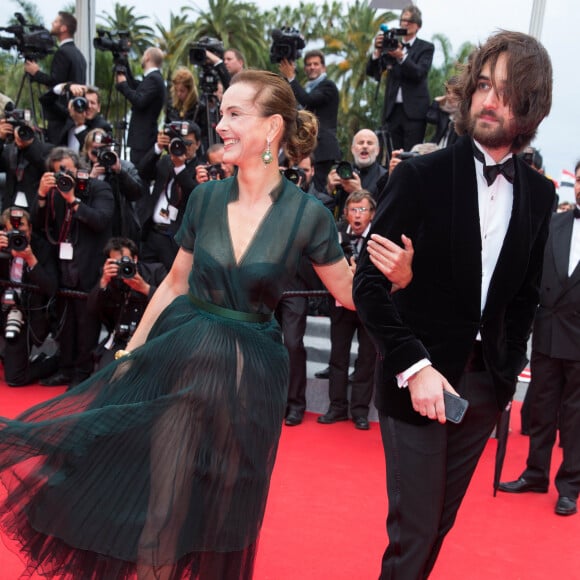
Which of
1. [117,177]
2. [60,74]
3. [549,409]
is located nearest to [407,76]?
[117,177]

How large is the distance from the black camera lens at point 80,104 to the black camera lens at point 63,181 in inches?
48.2

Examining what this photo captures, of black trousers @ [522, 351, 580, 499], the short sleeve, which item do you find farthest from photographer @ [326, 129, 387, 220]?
the short sleeve

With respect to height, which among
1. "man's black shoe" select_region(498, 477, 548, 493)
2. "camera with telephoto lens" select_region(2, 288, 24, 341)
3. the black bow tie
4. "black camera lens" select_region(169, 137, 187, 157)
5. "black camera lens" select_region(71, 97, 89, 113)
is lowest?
"man's black shoe" select_region(498, 477, 548, 493)

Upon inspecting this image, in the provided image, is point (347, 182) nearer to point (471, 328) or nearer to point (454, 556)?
point (454, 556)

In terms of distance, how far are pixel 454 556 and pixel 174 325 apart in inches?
69.0

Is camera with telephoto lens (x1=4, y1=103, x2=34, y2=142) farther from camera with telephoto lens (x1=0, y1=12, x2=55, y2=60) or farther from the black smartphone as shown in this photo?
the black smartphone

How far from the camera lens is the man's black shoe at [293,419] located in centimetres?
502

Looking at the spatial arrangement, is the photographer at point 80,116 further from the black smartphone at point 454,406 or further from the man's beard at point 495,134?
the black smartphone at point 454,406

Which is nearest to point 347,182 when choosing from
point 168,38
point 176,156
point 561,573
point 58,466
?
point 176,156

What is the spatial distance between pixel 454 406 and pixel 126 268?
336 centimetres

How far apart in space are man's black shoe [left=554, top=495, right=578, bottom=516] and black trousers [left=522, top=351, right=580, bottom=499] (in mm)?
128

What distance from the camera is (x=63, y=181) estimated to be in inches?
205

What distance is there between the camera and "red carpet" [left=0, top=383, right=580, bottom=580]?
3.03 metres

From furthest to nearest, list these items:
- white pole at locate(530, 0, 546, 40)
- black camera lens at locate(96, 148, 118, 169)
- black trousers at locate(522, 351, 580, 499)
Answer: white pole at locate(530, 0, 546, 40) → black camera lens at locate(96, 148, 118, 169) → black trousers at locate(522, 351, 580, 499)
